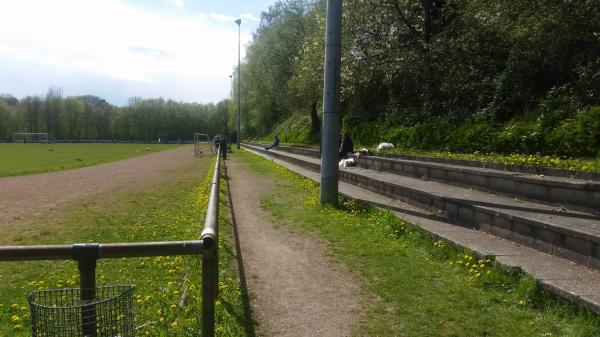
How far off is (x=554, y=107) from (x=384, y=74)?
8922 millimetres

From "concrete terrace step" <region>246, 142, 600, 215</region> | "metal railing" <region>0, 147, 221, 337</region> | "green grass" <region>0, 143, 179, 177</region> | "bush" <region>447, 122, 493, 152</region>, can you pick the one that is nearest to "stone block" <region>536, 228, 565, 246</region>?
"concrete terrace step" <region>246, 142, 600, 215</region>

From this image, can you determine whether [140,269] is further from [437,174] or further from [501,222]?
[437,174]

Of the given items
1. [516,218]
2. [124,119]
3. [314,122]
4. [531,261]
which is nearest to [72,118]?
[124,119]

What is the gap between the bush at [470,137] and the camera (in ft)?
39.3

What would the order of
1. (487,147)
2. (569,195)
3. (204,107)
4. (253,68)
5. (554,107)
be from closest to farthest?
(569,195) → (554,107) → (487,147) → (253,68) → (204,107)

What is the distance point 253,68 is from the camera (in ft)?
153

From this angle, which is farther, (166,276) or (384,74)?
(384,74)

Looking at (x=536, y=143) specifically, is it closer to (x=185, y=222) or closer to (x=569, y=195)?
(x=569, y=195)

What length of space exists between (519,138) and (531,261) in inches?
254

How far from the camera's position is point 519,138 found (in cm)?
1053

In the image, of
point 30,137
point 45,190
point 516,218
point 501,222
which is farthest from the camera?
point 30,137

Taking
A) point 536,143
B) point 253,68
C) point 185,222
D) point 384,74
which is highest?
point 253,68

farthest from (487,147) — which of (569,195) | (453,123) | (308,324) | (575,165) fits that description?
(308,324)

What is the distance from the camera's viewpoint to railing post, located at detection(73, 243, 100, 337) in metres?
2.58
